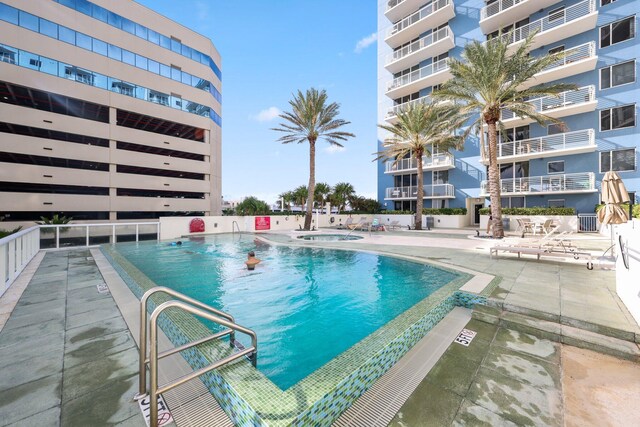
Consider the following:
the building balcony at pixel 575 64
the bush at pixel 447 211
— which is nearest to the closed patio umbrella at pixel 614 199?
the building balcony at pixel 575 64

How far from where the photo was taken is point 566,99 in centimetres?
1820

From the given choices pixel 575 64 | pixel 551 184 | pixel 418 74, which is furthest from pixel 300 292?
pixel 418 74

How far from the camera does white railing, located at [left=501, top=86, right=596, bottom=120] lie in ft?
57.4

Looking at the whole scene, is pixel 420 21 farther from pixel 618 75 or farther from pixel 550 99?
pixel 618 75

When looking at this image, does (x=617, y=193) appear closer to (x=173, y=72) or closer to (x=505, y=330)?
(x=505, y=330)

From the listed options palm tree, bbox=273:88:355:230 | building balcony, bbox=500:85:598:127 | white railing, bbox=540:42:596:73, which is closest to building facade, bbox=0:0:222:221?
palm tree, bbox=273:88:355:230

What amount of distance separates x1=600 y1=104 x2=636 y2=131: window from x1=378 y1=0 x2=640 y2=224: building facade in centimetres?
5

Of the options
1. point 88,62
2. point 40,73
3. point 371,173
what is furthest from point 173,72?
point 371,173

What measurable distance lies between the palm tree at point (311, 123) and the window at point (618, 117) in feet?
58.3

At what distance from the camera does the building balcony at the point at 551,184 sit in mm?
17325

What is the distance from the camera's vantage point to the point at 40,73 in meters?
20.8

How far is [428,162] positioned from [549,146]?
9.14 metres

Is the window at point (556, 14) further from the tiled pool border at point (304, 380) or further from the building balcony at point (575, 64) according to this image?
the tiled pool border at point (304, 380)

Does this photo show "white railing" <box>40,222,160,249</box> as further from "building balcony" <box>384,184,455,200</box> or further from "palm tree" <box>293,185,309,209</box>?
"palm tree" <box>293,185,309,209</box>
